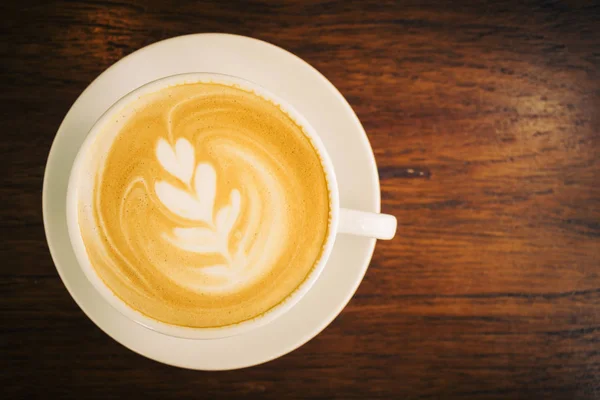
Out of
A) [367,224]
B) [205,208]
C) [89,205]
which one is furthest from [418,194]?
[89,205]

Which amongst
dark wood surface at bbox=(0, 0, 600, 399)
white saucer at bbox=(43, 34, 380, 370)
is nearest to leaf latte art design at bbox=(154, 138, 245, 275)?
white saucer at bbox=(43, 34, 380, 370)

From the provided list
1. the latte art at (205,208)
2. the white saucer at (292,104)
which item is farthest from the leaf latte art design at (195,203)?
the white saucer at (292,104)

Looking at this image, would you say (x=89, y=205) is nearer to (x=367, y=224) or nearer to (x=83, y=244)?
(x=83, y=244)

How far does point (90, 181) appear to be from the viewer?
78 cm

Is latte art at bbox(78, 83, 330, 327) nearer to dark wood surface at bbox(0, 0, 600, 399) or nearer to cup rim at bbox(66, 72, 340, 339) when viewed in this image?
cup rim at bbox(66, 72, 340, 339)

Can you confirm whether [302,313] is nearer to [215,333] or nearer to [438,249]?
[215,333]

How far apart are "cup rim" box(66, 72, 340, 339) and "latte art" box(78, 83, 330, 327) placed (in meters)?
0.01

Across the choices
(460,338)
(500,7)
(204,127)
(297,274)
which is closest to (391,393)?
(460,338)

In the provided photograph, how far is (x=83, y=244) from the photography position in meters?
0.77

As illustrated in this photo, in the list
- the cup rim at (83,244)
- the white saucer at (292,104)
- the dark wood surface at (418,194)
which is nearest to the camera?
the cup rim at (83,244)

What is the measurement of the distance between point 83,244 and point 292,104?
44cm

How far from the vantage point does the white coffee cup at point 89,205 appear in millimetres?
754

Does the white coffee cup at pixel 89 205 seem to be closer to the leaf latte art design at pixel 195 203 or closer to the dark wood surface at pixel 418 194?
the leaf latte art design at pixel 195 203

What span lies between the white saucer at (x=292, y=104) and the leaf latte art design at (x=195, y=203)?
0.18m
